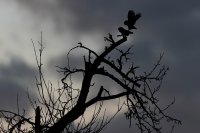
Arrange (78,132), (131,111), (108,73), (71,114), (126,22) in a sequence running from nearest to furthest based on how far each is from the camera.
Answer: (126,22) → (71,114) → (108,73) → (131,111) → (78,132)

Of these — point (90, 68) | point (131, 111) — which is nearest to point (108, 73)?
point (90, 68)

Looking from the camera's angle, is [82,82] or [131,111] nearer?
[82,82]

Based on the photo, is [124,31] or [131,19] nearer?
[131,19]

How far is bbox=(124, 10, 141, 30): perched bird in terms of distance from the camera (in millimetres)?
7837

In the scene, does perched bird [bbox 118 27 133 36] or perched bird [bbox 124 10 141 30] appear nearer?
perched bird [bbox 124 10 141 30]

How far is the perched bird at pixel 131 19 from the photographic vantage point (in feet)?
25.7

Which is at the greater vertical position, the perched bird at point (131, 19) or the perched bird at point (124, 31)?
the perched bird at point (124, 31)

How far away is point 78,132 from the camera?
10859 millimetres

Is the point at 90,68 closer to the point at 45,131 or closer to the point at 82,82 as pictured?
the point at 82,82

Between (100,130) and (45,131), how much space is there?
8.51 feet

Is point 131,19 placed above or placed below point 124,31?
below

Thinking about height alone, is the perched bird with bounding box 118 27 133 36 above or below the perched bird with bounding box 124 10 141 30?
above

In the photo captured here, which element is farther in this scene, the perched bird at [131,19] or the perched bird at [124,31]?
the perched bird at [124,31]

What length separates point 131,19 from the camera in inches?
318
